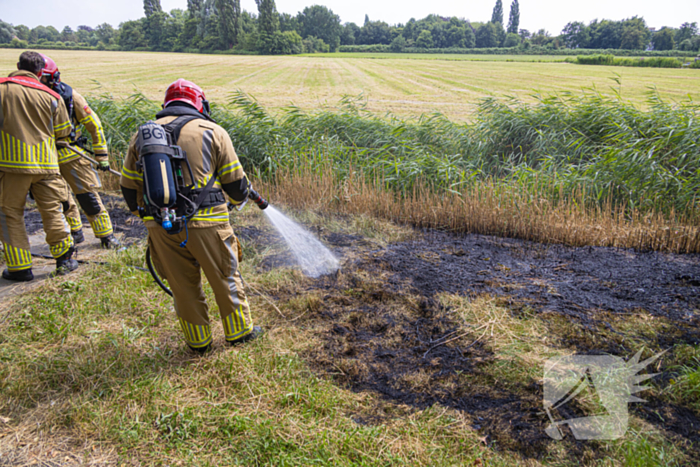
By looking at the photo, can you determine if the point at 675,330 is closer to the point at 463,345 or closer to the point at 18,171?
the point at 463,345

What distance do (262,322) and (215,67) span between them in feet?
115

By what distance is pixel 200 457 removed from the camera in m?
2.10

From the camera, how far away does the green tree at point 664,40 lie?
49875 mm

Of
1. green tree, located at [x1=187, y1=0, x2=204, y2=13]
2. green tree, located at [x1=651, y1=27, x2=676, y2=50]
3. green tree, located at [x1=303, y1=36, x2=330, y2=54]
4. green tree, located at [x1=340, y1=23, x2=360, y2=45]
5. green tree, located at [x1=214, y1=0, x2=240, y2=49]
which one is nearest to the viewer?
green tree, located at [x1=651, y1=27, x2=676, y2=50]

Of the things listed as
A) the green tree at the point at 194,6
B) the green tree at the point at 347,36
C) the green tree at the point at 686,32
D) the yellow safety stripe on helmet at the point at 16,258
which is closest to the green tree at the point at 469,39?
the green tree at the point at 347,36

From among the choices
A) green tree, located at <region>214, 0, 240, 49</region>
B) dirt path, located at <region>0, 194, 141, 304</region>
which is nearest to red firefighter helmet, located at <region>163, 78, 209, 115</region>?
dirt path, located at <region>0, 194, 141, 304</region>

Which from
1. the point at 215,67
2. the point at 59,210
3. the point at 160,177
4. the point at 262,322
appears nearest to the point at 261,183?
the point at 59,210

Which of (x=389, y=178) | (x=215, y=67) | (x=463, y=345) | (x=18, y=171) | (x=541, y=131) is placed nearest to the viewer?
(x=463, y=345)

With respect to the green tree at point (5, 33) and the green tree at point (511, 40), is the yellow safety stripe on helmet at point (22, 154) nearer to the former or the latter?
the green tree at point (5, 33)

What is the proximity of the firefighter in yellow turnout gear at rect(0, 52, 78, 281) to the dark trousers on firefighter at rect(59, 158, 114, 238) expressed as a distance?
0.39 m

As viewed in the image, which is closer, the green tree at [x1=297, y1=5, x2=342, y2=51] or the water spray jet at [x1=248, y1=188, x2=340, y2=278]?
the water spray jet at [x1=248, y1=188, x2=340, y2=278]

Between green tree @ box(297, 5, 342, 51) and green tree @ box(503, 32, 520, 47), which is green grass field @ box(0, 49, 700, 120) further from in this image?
green tree @ box(503, 32, 520, 47)

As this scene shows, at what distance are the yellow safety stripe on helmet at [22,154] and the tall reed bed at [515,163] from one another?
328 centimetres

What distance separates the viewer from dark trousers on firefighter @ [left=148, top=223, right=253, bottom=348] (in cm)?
248
